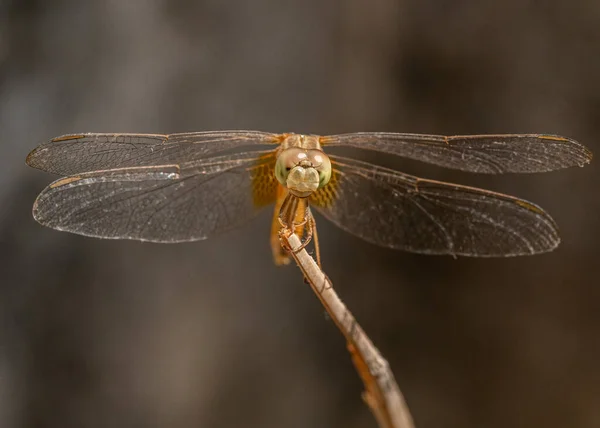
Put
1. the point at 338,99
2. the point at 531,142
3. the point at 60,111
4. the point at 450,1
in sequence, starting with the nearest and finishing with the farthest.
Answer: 1. the point at 531,142
2. the point at 60,111
3. the point at 450,1
4. the point at 338,99

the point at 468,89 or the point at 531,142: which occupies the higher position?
the point at 468,89

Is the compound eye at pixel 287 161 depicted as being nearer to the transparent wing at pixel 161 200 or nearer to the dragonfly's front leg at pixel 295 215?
the dragonfly's front leg at pixel 295 215

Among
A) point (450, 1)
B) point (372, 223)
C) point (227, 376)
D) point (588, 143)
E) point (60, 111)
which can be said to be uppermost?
point (450, 1)

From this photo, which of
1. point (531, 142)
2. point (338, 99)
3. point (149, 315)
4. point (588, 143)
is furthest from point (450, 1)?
point (149, 315)

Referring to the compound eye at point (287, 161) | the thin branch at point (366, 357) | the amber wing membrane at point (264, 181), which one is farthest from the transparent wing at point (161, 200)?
the thin branch at point (366, 357)

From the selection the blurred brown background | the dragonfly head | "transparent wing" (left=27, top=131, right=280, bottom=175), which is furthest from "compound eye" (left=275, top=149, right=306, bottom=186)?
the blurred brown background

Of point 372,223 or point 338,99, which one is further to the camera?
point 338,99

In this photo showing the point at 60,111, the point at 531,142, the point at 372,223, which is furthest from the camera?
the point at 60,111

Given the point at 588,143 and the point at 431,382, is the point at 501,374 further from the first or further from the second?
the point at 588,143
